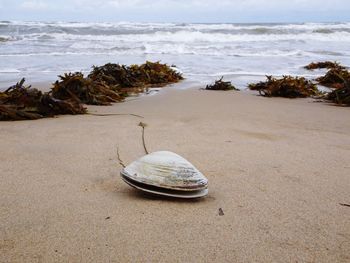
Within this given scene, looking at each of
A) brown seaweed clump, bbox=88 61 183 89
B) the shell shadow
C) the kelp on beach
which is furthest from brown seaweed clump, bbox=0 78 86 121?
the shell shadow

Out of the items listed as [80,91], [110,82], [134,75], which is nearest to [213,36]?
[134,75]

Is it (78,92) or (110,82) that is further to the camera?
(110,82)

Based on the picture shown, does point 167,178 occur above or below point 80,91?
above

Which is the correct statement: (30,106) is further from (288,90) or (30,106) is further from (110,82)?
(288,90)

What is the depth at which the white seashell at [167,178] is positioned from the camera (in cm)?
177

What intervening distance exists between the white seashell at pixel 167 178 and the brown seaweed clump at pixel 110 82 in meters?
3.02

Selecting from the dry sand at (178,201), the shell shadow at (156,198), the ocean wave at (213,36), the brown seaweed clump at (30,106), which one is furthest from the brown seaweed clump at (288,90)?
the ocean wave at (213,36)

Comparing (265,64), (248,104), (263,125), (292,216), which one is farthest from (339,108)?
(265,64)

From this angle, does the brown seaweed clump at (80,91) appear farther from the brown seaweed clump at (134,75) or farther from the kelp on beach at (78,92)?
the brown seaweed clump at (134,75)

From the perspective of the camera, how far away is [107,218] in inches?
65.4

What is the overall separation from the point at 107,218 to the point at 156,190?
0.27 metres

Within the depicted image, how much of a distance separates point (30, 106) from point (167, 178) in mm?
2697

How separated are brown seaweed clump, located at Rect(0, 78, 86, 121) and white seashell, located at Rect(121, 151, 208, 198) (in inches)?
93.9

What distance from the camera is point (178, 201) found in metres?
1.82
